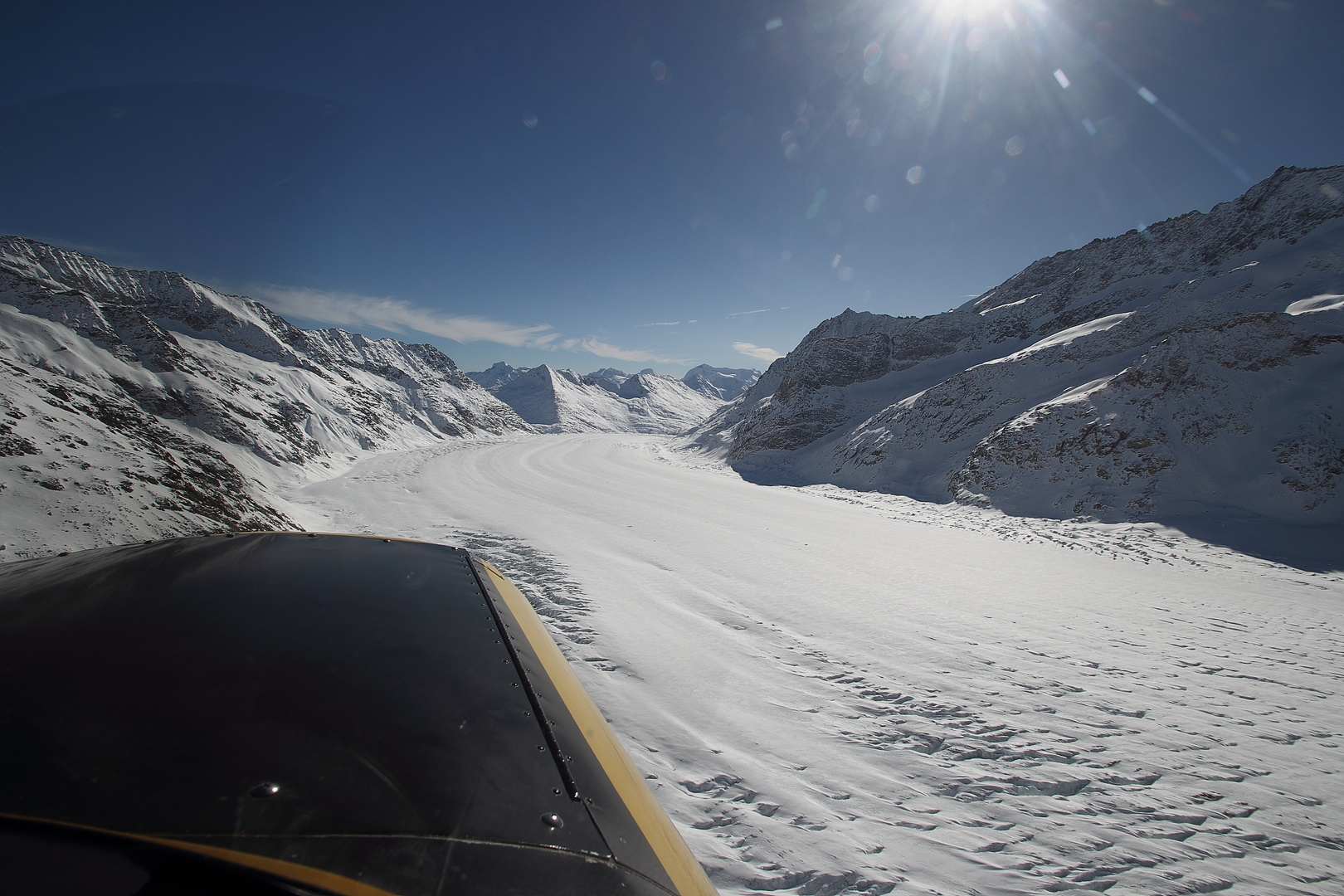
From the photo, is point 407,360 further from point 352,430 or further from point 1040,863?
point 1040,863

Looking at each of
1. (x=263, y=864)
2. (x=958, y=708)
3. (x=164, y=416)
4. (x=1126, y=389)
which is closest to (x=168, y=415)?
(x=164, y=416)

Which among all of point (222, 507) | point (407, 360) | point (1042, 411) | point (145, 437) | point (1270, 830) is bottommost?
point (1270, 830)

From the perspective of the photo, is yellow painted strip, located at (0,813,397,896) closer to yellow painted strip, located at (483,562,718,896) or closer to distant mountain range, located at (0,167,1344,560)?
yellow painted strip, located at (483,562,718,896)

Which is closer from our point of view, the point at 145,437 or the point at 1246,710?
the point at 1246,710

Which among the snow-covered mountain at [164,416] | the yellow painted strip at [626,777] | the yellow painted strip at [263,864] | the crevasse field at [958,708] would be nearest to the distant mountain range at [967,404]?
the snow-covered mountain at [164,416]

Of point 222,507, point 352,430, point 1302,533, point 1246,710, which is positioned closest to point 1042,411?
point 1302,533

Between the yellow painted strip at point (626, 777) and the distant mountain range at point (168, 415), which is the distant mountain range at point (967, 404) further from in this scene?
the yellow painted strip at point (626, 777)

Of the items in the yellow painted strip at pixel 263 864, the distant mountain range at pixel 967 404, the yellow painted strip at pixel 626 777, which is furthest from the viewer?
the distant mountain range at pixel 967 404
